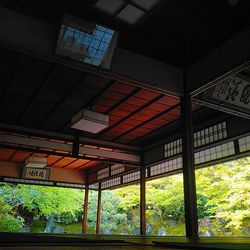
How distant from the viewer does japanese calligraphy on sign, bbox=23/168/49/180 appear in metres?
10.0

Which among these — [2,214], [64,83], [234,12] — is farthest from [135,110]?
[2,214]

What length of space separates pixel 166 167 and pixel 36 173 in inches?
184

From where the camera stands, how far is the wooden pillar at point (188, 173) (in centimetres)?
459

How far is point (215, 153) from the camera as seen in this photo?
7195 mm

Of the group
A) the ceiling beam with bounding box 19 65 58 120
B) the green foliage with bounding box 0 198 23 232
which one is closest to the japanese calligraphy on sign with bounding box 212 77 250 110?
the ceiling beam with bounding box 19 65 58 120

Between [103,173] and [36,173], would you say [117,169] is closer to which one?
[103,173]

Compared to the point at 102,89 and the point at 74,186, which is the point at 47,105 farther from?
the point at 74,186

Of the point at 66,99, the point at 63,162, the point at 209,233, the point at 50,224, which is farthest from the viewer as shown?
the point at 50,224

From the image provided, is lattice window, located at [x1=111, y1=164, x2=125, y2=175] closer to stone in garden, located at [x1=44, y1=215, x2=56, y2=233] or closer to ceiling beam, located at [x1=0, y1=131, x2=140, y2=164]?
ceiling beam, located at [x1=0, y1=131, x2=140, y2=164]

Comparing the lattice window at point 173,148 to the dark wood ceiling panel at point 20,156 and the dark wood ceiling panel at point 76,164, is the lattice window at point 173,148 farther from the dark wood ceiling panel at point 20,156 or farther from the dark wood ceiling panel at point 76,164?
the dark wood ceiling panel at point 20,156

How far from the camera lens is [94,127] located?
670 centimetres

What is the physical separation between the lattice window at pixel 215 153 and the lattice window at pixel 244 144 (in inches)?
9.3

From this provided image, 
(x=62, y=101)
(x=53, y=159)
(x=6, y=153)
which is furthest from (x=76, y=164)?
(x=62, y=101)

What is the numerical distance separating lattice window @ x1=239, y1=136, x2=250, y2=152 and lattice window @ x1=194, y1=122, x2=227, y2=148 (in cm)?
44
